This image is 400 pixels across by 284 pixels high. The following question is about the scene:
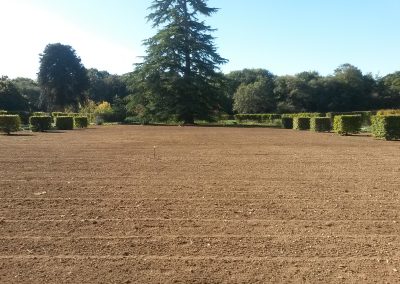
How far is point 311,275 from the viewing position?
3.90m

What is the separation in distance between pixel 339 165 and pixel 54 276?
31.2ft

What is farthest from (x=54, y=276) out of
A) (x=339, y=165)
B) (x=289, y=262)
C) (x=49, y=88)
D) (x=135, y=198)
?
(x=49, y=88)

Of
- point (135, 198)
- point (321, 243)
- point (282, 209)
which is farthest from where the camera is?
point (135, 198)

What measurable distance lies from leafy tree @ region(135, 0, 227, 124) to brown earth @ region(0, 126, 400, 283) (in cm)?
3762

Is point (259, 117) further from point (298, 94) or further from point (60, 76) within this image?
point (60, 76)

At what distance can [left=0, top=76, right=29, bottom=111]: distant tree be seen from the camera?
61.5m

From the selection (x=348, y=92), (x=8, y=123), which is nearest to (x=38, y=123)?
(x=8, y=123)

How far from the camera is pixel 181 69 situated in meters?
→ 49.3

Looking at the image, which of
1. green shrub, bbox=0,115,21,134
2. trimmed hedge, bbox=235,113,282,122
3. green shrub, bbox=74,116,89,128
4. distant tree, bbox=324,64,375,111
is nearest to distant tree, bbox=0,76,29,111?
green shrub, bbox=74,116,89,128

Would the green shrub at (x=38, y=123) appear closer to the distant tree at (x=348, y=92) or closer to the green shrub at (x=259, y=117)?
the green shrub at (x=259, y=117)

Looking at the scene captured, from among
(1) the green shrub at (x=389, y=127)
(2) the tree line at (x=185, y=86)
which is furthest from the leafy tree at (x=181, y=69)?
(1) the green shrub at (x=389, y=127)

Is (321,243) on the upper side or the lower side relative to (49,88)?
lower

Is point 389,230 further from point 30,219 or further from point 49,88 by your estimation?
point 49,88

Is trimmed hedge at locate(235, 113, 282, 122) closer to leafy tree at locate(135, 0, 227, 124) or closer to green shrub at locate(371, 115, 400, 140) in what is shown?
leafy tree at locate(135, 0, 227, 124)
